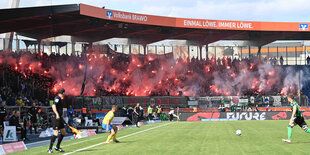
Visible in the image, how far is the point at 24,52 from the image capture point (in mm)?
51625

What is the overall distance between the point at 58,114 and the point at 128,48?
55824mm

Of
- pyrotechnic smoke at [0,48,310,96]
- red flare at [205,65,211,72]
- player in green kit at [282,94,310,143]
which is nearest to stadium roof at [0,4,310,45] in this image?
pyrotechnic smoke at [0,48,310,96]

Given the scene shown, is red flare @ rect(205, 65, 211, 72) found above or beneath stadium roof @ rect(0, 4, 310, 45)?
beneath

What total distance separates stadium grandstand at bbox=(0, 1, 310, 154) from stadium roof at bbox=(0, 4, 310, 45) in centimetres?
13

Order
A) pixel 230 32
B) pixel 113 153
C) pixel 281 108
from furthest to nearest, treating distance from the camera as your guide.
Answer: pixel 230 32 < pixel 281 108 < pixel 113 153

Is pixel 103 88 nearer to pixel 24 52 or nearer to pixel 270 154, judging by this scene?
pixel 24 52

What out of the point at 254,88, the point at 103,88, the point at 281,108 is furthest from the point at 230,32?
the point at 103,88

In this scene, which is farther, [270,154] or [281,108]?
[281,108]

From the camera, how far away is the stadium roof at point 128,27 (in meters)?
44.1

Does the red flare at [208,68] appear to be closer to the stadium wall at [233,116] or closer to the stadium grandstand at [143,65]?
the stadium grandstand at [143,65]

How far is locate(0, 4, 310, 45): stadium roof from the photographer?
145 ft

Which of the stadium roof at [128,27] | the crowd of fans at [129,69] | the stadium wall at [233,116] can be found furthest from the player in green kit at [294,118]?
the crowd of fans at [129,69]

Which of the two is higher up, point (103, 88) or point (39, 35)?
point (39, 35)

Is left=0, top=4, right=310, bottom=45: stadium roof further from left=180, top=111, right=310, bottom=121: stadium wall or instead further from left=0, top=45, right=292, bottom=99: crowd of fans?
left=180, top=111, right=310, bottom=121: stadium wall
